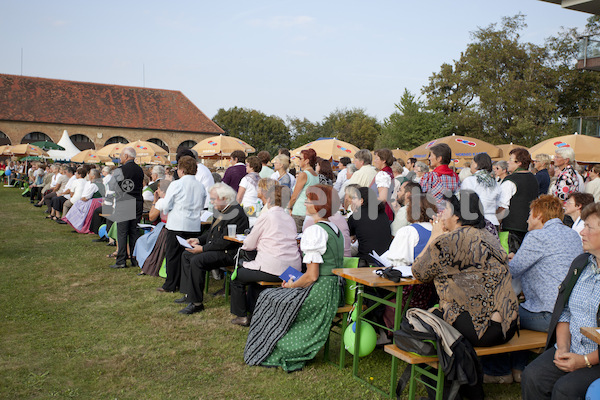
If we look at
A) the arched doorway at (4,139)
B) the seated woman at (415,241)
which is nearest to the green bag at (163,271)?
the seated woman at (415,241)

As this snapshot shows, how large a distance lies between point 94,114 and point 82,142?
9.48 feet

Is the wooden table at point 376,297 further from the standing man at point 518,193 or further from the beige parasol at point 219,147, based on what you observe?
the beige parasol at point 219,147

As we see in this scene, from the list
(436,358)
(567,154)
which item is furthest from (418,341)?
(567,154)

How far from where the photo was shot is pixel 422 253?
3.43 meters

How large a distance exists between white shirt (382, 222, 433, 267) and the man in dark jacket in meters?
2.18

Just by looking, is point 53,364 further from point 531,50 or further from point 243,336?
point 531,50

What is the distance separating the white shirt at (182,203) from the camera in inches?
249

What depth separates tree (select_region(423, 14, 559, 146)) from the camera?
3372 cm

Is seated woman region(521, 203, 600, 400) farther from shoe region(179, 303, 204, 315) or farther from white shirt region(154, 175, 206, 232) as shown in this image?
white shirt region(154, 175, 206, 232)

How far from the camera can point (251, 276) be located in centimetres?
489

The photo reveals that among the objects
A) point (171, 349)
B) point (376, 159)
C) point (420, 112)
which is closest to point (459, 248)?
point (171, 349)

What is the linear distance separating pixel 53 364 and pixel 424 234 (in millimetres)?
3300

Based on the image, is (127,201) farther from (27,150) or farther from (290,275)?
(27,150)

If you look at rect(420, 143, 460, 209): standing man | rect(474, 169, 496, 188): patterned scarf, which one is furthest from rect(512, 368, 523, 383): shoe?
rect(474, 169, 496, 188): patterned scarf
